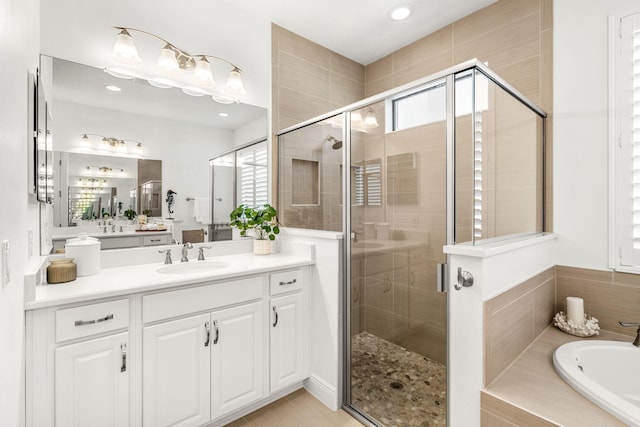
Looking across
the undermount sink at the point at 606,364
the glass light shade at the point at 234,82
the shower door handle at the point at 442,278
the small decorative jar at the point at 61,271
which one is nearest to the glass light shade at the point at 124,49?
the glass light shade at the point at 234,82

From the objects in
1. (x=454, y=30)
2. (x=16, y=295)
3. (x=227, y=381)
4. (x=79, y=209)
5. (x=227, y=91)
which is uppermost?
(x=454, y=30)

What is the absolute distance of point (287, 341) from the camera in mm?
2006

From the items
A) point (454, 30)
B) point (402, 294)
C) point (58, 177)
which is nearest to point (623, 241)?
point (402, 294)

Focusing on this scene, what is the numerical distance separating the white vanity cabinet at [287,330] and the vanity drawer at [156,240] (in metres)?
0.79

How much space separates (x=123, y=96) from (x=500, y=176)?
226cm

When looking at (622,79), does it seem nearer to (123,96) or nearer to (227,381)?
(227,381)

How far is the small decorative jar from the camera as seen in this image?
1436mm

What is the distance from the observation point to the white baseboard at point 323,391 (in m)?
1.96

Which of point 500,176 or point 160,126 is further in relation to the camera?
point 160,126

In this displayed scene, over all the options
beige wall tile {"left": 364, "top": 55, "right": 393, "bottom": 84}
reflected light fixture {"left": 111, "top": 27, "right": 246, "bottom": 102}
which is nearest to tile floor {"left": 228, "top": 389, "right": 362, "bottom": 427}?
reflected light fixture {"left": 111, "top": 27, "right": 246, "bottom": 102}

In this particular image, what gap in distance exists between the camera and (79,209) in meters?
1.78

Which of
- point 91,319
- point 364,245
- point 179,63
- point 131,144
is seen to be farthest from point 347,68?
point 91,319

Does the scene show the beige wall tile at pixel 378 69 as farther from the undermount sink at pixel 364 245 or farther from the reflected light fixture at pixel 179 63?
the undermount sink at pixel 364 245

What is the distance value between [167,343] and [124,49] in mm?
1741
